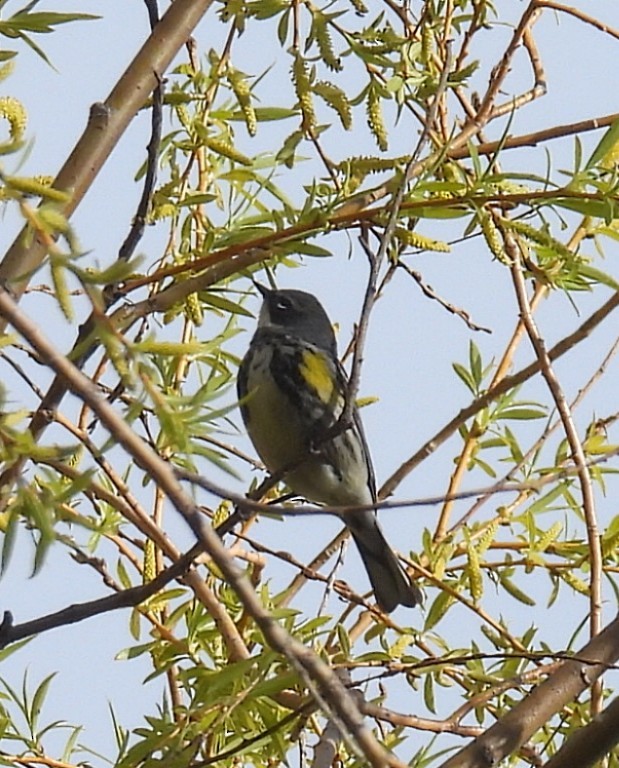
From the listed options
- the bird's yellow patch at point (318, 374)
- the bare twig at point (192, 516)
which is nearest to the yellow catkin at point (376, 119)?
the bare twig at point (192, 516)

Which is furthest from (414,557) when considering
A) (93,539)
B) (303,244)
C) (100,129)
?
(100,129)

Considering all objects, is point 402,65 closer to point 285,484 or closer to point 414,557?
point 414,557

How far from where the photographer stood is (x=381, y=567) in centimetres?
248

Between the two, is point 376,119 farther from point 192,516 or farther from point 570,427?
point 192,516

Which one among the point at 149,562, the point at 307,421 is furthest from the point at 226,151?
the point at 307,421

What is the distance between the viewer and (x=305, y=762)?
1.66 meters

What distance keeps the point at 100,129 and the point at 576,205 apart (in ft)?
1.57

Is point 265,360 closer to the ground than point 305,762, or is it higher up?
higher up

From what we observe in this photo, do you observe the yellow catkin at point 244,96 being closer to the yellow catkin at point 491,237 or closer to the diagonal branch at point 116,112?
the diagonal branch at point 116,112

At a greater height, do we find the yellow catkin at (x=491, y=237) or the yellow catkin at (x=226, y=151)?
→ the yellow catkin at (x=226, y=151)

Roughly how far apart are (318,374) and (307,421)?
4.1 inches

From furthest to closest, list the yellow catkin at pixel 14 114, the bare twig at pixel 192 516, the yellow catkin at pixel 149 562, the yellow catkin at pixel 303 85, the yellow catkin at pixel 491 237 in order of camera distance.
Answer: the yellow catkin at pixel 149 562
the yellow catkin at pixel 303 85
the yellow catkin at pixel 491 237
the yellow catkin at pixel 14 114
the bare twig at pixel 192 516

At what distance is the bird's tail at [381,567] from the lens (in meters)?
2.13

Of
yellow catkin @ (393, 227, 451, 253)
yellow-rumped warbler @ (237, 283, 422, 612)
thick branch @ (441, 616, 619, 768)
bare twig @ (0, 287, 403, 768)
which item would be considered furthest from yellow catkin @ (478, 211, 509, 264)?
yellow-rumped warbler @ (237, 283, 422, 612)
